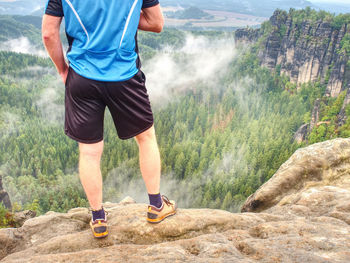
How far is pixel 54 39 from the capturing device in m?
4.01

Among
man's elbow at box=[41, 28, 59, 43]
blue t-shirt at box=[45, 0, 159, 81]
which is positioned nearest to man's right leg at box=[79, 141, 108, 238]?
blue t-shirt at box=[45, 0, 159, 81]

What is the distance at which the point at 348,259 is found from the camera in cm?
357

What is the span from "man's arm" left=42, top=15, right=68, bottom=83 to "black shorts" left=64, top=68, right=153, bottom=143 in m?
0.30

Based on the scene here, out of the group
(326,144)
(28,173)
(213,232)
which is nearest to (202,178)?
(28,173)

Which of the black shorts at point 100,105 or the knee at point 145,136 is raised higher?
the black shorts at point 100,105

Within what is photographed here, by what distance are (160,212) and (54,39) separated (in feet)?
10.3

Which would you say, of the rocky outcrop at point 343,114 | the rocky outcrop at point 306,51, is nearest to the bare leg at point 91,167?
the rocky outcrop at point 343,114

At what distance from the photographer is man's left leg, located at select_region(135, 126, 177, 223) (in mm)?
4633

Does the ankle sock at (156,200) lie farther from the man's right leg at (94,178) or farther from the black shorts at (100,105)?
the black shorts at (100,105)

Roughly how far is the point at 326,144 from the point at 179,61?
641 ft

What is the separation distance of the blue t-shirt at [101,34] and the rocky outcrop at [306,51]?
95360mm

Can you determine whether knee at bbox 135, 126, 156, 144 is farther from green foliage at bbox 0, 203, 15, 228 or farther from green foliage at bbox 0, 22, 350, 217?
green foliage at bbox 0, 22, 350, 217

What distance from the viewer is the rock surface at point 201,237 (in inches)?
155

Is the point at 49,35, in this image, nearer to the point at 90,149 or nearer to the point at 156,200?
the point at 90,149
